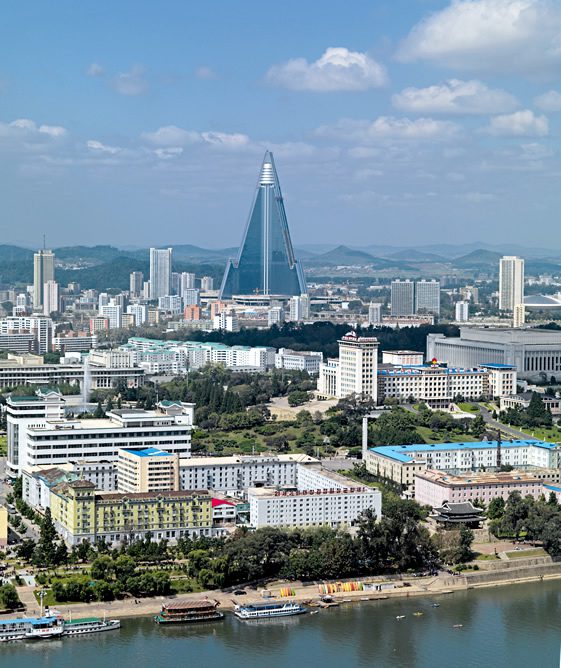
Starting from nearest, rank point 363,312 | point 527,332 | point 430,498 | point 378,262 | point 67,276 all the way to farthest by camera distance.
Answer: point 430,498 → point 527,332 → point 363,312 → point 67,276 → point 378,262

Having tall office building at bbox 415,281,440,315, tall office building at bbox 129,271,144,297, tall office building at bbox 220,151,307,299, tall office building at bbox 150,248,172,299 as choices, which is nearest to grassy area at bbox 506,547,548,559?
tall office building at bbox 220,151,307,299

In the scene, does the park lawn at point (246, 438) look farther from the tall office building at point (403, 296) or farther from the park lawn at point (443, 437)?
the tall office building at point (403, 296)

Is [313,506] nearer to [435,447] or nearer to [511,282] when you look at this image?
[435,447]

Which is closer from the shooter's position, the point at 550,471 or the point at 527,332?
the point at 550,471

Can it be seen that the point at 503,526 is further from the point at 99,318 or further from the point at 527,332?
the point at 99,318

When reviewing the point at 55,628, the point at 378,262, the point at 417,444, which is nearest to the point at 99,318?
the point at 417,444

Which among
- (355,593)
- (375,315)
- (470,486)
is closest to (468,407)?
(470,486)
